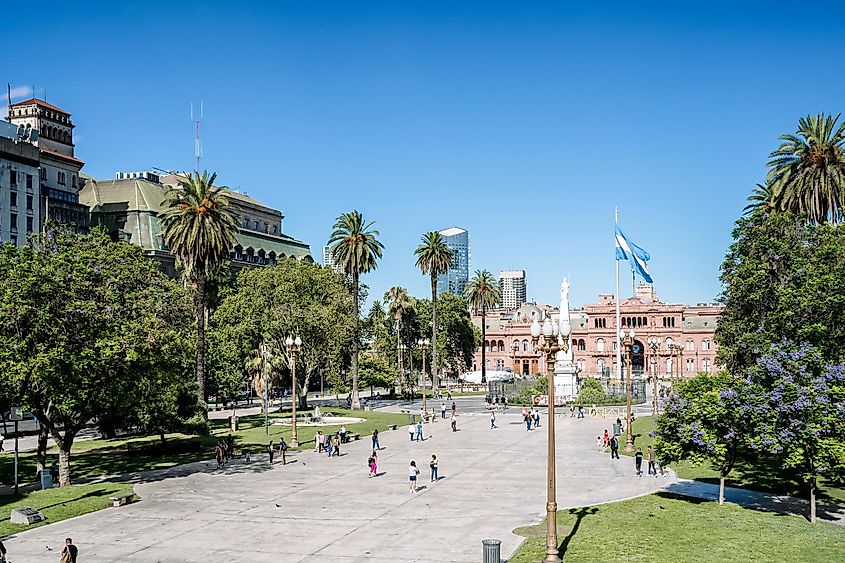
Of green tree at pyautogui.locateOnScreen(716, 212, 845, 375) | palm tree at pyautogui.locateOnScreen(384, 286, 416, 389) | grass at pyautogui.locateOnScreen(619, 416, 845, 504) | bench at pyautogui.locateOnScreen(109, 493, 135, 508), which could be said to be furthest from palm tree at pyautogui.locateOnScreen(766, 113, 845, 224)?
palm tree at pyautogui.locateOnScreen(384, 286, 416, 389)

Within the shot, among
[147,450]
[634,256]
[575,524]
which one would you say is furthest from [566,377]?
[575,524]

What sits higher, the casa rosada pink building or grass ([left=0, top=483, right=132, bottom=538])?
the casa rosada pink building

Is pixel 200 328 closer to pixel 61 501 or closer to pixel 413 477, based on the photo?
pixel 61 501

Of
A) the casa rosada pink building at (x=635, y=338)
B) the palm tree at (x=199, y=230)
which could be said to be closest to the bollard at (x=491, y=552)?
the palm tree at (x=199, y=230)

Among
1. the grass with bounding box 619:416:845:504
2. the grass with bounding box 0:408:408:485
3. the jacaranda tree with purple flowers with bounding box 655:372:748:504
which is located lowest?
the grass with bounding box 619:416:845:504

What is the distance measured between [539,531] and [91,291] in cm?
2234

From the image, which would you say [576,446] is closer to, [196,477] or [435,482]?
[435,482]

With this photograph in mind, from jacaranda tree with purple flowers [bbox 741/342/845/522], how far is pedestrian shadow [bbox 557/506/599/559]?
254 inches

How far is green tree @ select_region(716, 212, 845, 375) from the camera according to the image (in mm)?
41406

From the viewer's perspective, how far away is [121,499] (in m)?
33.0

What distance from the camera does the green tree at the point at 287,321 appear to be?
3088 inches

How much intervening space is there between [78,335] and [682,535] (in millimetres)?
25457

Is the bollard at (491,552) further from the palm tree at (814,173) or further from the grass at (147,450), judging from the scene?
the palm tree at (814,173)

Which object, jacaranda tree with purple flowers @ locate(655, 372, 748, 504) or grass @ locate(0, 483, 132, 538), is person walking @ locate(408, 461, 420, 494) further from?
grass @ locate(0, 483, 132, 538)
